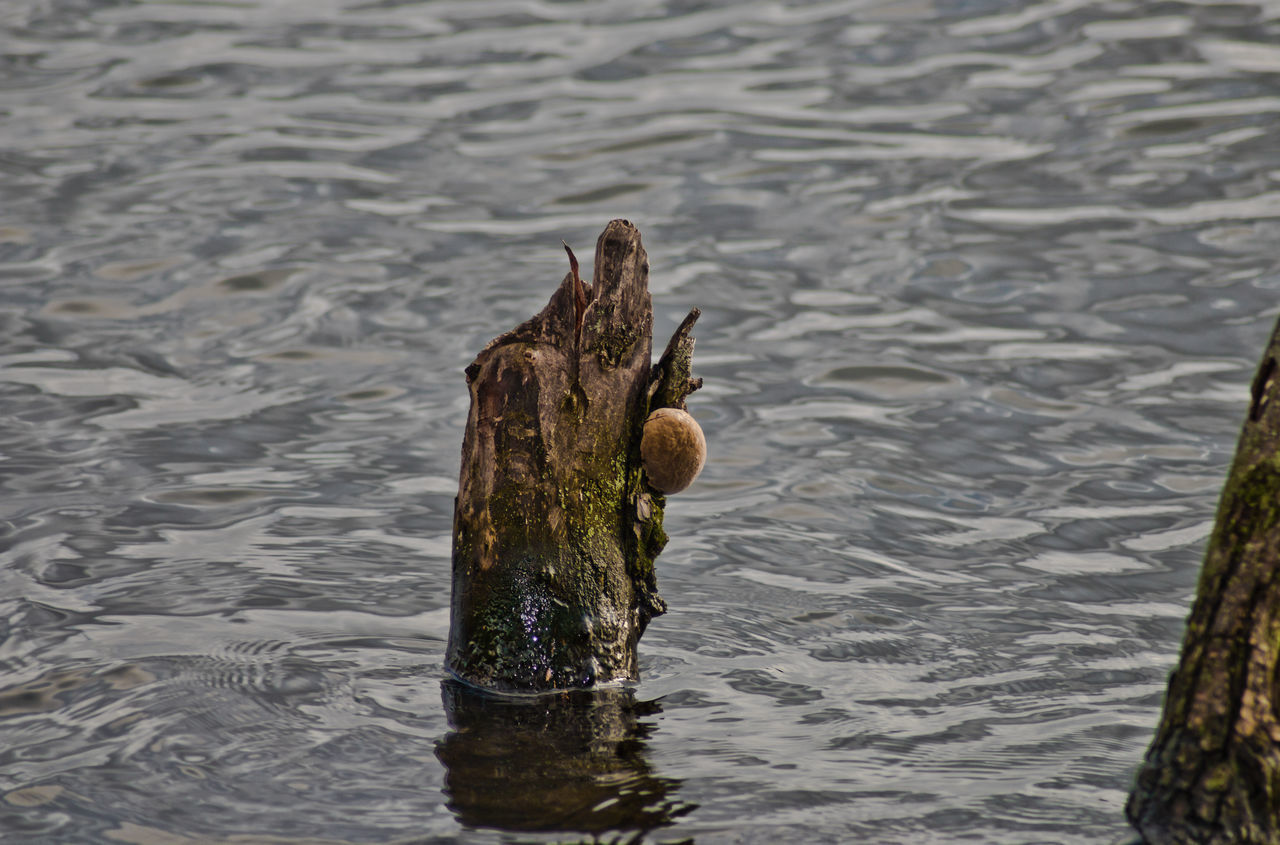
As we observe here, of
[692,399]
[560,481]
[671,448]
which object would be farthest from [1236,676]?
[692,399]

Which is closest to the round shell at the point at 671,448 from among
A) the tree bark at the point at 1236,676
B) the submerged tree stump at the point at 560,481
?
the submerged tree stump at the point at 560,481

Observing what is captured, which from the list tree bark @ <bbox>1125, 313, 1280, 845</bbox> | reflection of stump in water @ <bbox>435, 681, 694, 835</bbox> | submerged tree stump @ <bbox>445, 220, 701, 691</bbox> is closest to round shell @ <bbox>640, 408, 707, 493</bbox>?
submerged tree stump @ <bbox>445, 220, 701, 691</bbox>

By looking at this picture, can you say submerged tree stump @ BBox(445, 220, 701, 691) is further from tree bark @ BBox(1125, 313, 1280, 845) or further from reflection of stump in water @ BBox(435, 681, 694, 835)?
tree bark @ BBox(1125, 313, 1280, 845)

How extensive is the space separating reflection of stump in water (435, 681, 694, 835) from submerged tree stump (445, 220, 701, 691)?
0.09 meters

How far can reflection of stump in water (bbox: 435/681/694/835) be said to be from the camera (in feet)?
11.3

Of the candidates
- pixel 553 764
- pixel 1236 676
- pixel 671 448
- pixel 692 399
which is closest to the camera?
pixel 1236 676

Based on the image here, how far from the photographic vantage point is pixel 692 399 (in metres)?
7.54

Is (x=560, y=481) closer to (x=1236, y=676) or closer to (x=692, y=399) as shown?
(x=1236, y=676)

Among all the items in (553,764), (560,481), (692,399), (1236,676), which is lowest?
(553,764)

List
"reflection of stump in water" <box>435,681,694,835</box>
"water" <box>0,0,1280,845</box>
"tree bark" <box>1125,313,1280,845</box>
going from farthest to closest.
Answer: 1. "water" <box>0,0,1280,845</box>
2. "reflection of stump in water" <box>435,681,694,835</box>
3. "tree bark" <box>1125,313,1280,845</box>

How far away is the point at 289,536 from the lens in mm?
5668

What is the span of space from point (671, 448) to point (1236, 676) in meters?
1.63

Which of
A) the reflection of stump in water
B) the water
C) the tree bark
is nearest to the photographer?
the tree bark

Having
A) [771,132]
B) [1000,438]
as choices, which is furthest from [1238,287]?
[771,132]
